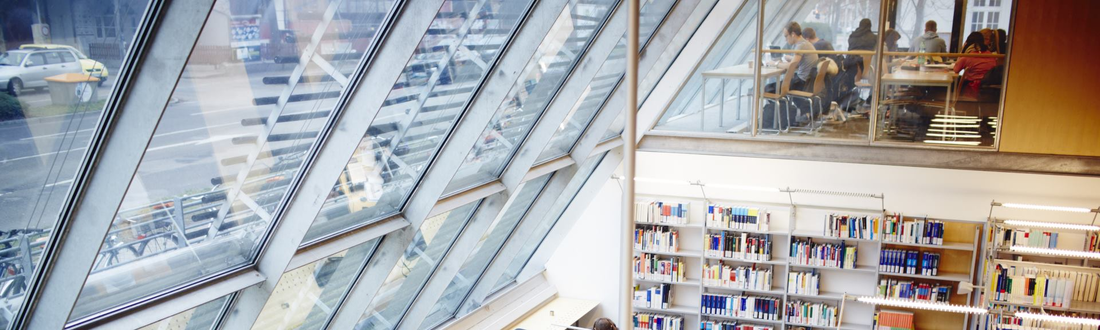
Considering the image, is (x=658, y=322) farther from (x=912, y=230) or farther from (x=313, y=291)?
(x=313, y=291)

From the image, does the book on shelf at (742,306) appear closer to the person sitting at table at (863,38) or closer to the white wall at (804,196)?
the white wall at (804,196)

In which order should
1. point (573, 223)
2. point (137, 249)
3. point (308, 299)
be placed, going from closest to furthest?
point (137, 249), point (308, 299), point (573, 223)

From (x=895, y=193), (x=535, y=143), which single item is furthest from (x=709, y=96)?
(x=535, y=143)

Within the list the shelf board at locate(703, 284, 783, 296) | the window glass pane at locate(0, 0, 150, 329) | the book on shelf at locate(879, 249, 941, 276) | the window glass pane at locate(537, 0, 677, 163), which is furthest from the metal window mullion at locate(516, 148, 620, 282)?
the window glass pane at locate(0, 0, 150, 329)

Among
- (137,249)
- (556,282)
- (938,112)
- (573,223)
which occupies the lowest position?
(556,282)

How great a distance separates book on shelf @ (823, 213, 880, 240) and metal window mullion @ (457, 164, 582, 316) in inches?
115

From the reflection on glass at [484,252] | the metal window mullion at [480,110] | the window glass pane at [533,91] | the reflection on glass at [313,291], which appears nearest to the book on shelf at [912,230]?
the reflection on glass at [484,252]

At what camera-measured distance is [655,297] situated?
9.46 metres

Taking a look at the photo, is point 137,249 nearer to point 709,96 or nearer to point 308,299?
point 308,299

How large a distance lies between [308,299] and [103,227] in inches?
97.3

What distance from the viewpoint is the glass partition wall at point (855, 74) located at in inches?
319

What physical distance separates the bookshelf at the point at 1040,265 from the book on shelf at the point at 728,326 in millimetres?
2335

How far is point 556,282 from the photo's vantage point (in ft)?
32.6

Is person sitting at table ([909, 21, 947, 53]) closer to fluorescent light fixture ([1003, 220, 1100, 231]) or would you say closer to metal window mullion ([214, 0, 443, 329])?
fluorescent light fixture ([1003, 220, 1100, 231])
